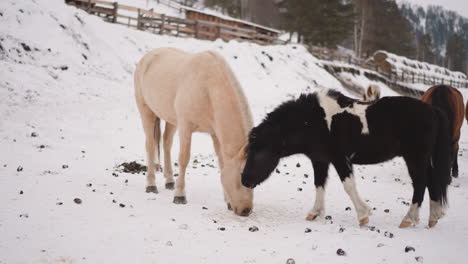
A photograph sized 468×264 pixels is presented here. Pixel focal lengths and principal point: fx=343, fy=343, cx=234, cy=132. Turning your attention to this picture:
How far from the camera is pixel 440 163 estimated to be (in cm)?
414

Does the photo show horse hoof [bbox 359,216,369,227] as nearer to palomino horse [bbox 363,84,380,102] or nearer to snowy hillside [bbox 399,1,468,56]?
palomino horse [bbox 363,84,380,102]

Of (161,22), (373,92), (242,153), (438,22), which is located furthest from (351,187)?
(438,22)

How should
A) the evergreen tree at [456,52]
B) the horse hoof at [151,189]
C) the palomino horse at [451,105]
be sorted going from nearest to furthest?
the horse hoof at [151,189] < the palomino horse at [451,105] < the evergreen tree at [456,52]

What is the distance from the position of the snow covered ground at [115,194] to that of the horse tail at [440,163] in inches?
17.0

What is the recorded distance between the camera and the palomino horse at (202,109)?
4.48m

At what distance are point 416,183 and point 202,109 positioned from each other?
2872mm

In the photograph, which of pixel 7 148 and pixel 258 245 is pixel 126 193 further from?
pixel 7 148

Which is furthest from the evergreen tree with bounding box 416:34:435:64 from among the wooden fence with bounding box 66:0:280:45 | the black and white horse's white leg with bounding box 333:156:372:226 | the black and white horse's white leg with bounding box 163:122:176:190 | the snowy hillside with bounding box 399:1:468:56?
the black and white horse's white leg with bounding box 333:156:372:226

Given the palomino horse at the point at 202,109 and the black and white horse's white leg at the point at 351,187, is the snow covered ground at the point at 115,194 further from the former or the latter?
the palomino horse at the point at 202,109

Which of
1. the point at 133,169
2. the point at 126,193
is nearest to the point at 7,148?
the point at 133,169

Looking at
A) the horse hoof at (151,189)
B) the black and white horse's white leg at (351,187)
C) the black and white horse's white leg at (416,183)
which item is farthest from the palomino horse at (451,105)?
the horse hoof at (151,189)

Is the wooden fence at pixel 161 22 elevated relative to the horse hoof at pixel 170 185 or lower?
elevated

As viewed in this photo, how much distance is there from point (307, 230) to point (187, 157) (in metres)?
2.14

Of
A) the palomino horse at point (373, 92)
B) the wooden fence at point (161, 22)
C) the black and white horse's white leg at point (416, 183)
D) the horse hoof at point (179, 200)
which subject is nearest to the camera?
the black and white horse's white leg at point (416, 183)
